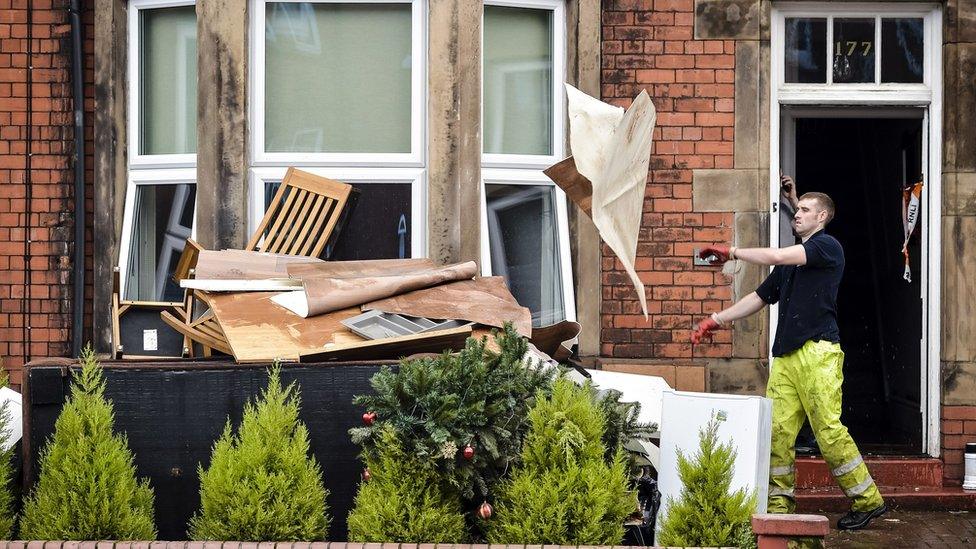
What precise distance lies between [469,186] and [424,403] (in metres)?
2.70

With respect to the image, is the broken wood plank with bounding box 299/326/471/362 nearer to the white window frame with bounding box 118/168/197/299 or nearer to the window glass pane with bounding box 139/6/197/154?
the white window frame with bounding box 118/168/197/299

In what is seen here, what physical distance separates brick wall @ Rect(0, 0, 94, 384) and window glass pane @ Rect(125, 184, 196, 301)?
0.39 m

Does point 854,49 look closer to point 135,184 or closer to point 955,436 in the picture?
point 955,436

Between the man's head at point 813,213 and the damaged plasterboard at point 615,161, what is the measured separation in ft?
3.29

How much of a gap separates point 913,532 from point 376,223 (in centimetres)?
355

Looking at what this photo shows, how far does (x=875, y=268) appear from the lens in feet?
34.4

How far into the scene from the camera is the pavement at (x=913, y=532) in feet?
22.0

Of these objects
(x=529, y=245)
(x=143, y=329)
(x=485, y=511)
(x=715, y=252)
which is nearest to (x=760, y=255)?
(x=715, y=252)

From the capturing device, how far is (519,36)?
7.88 m

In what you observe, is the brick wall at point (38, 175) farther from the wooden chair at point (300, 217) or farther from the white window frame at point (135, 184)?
the wooden chair at point (300, 217)

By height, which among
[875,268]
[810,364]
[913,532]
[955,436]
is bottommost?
[913,532]

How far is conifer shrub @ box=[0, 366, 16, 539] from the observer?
534cm

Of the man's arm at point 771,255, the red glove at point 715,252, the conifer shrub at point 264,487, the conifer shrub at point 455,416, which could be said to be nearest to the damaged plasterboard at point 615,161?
the red glove at point 715,252

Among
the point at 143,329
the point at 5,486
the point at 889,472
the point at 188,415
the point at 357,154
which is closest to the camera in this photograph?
the point at 5,486
